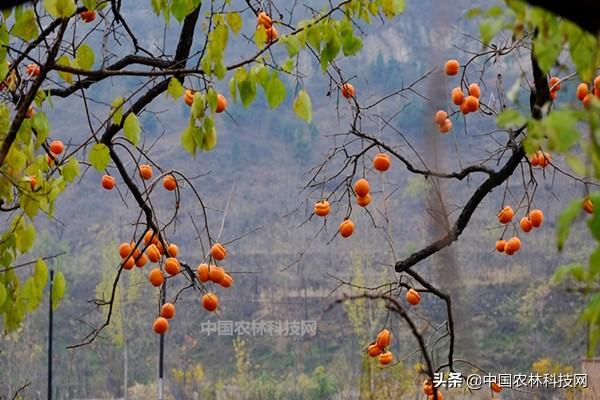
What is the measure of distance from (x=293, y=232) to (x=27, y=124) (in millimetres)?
11908

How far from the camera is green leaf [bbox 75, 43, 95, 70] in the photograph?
1.50 metres

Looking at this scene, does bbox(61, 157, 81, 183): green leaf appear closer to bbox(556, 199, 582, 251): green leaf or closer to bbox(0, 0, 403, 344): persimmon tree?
bbox(0, 0, 403, 344): persimmon tree

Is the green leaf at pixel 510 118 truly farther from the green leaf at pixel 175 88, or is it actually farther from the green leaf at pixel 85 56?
the green leaf at pixel 85 56

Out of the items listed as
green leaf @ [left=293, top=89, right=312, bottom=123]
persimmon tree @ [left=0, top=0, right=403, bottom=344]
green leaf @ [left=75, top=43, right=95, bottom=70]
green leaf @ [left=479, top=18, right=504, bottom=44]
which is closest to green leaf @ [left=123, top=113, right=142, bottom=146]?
persimmon tree @ [left=0, top=0, right=403, bottom=344]

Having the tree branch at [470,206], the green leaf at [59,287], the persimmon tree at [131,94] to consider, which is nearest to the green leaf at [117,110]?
the persimmon tree at [131,94]

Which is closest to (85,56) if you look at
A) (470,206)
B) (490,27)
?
(470,206)

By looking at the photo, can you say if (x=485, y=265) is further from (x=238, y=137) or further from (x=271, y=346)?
(x=238, y=137)

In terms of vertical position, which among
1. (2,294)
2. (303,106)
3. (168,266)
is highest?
(303,106)

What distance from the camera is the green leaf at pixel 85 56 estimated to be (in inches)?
58.9

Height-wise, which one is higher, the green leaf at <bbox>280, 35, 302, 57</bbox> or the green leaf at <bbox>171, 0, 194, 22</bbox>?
the green leaf at <bbox>171, 0, 194, 22</bbox>

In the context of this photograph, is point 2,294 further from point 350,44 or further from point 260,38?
point 350,44

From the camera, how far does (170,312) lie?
1985mm

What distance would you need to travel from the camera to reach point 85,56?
1511 millimetres

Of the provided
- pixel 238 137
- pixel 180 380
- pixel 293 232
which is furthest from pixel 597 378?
pixel 238 137
